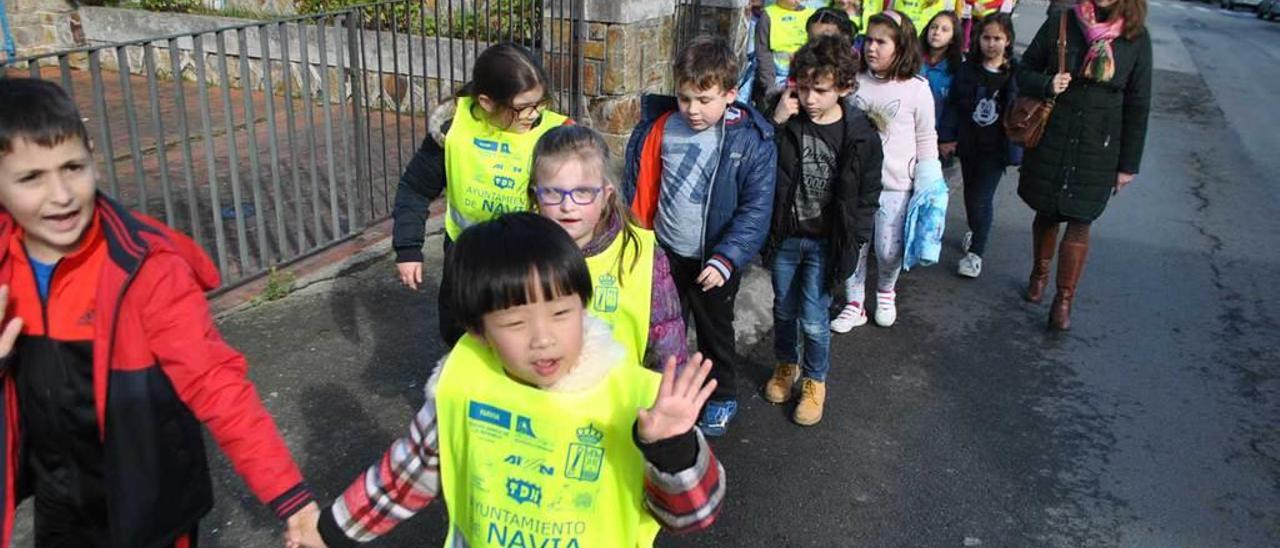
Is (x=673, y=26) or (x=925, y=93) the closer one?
(x=925, y=93)

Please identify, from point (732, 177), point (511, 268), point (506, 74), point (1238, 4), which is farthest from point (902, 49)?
point (1238, 4)

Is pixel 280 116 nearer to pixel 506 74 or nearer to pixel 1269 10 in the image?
pixel 506 74

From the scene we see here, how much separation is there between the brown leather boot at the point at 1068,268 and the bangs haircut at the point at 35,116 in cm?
482

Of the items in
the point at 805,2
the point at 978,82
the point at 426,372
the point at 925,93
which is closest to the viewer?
the point at 426,372

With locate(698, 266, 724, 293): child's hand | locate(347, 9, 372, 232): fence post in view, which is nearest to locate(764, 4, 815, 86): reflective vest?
locate(347, 9, 372, 232): fence post

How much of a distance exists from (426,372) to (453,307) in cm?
273

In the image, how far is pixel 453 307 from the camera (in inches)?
79.7

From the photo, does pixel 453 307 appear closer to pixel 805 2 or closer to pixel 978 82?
pixel 978 82

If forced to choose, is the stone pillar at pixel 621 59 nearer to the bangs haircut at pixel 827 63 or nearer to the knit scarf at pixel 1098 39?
the knit scarf at pixel 1098 39

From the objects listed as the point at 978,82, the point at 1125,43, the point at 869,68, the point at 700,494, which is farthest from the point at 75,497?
the point at 978,82

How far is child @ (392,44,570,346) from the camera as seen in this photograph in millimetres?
3346

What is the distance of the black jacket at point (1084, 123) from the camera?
5094mm

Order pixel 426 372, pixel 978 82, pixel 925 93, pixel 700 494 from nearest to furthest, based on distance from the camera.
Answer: pixel 700 494 → pixel 426 372 → pixel 925 93 → pixel 978 82

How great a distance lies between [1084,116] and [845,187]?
182cm
